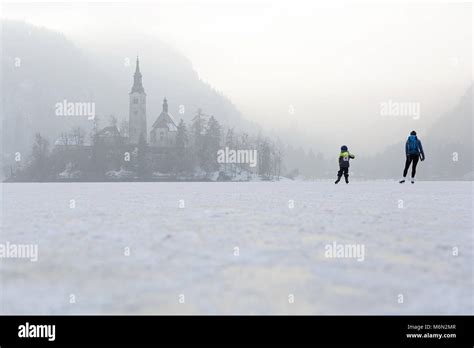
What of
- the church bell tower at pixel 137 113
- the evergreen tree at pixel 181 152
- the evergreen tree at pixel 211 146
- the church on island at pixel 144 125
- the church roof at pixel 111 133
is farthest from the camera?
the church bell tower at pixel 137 113

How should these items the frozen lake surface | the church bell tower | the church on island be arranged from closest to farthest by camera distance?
the frozen lake surface, the church on island, the church bell tower

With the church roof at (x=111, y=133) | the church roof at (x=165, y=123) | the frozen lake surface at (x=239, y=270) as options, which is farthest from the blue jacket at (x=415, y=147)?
the church roof at (x=165, y=123)

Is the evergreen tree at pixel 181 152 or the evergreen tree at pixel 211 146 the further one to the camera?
the evergreen tree at pixel 211 146

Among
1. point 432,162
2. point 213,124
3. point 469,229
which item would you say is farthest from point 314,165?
point 469,229

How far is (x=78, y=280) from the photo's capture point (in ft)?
13.5

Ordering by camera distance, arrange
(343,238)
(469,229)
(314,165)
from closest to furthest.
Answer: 1. (343,238)
2. (469,229)
3. (314,165)

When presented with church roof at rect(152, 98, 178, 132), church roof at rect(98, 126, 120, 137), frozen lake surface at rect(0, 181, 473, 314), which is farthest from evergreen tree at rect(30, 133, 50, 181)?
frozen lake surface at rect(0, 181, 473, 314)

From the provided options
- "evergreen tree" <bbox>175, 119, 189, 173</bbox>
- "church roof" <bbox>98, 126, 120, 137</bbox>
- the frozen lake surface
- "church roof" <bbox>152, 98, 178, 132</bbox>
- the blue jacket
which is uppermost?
"church roof" <bbox>152, 98, 178, 132</bbox>

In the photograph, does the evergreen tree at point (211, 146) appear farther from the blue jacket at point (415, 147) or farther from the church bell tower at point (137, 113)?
the blue jacket at point (415, 147)

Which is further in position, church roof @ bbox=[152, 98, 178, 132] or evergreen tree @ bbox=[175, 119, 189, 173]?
church roof @ bbox=[152, 98, 178, 132]

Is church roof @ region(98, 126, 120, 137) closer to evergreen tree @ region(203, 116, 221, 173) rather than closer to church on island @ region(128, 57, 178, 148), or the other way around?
church on island @ region(128, 57, 178, 148)
